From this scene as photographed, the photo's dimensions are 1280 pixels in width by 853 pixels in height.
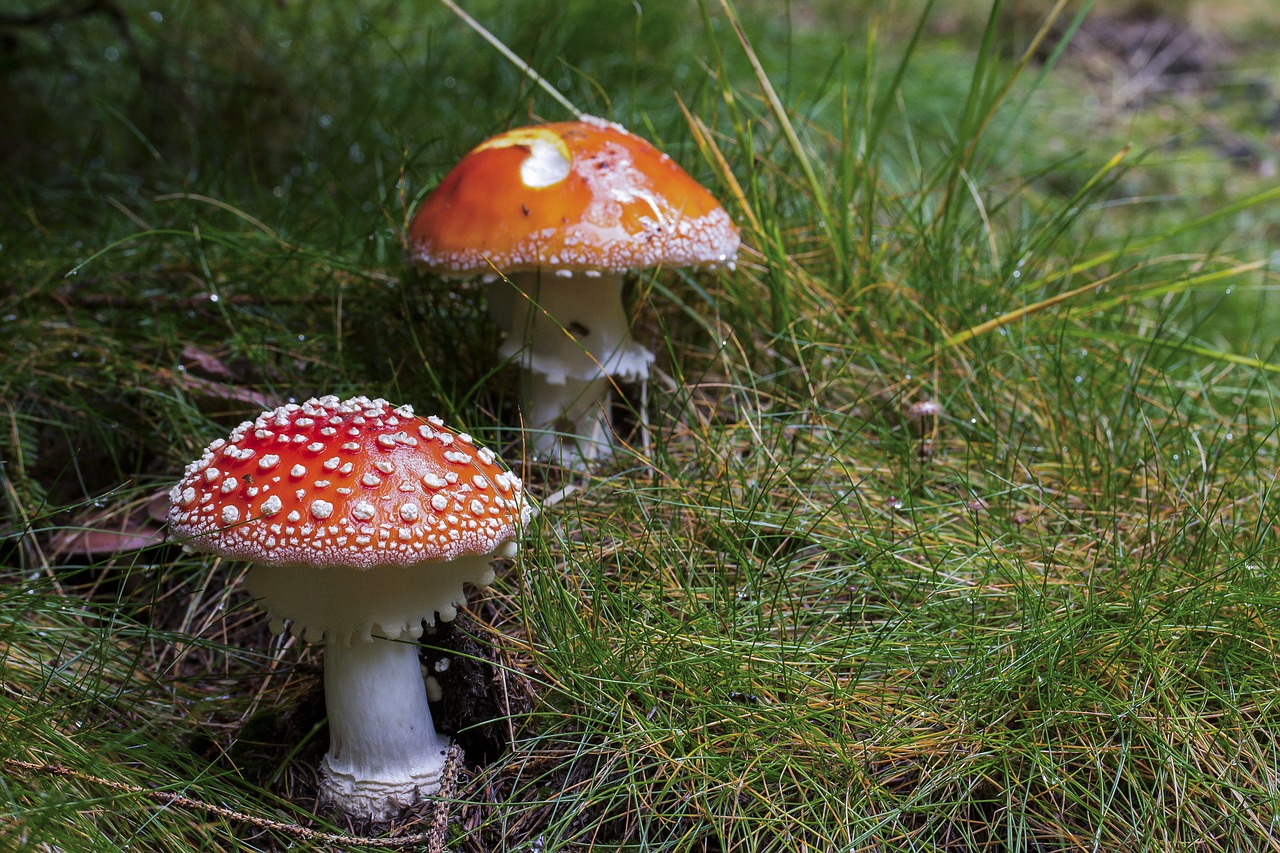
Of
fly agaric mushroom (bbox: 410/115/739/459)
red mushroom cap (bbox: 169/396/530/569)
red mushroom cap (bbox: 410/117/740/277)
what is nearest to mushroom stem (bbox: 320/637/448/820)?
red mushroom cap (bbox: 169/396/530/569)

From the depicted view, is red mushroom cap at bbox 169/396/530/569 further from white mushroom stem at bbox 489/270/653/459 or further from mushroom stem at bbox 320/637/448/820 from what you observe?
white mushroom stem at bbox 489/270/653/459

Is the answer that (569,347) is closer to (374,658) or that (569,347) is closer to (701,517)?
(701,517)

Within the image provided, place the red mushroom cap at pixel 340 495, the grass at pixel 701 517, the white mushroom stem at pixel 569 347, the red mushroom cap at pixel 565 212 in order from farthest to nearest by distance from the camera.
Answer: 1. the white mushroom stem at pixel 569 347
2. the red mushroom cap at pixel 565 212
3. the grass at pixel 701 517
4. the red mushroom cap at pixel 340 495

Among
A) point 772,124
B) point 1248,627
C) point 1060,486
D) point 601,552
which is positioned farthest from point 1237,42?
point 601,552

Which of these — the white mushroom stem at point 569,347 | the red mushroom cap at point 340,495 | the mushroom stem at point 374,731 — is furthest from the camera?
the white mushroom stem at point 569,347

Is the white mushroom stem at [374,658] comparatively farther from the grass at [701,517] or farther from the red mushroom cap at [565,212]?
the red mushroom cap at [565,212]

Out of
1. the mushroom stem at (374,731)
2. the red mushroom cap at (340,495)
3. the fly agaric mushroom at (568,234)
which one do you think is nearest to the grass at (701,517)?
the mushroom stem at (374,731)

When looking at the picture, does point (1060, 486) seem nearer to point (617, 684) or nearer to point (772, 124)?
point (617, 684)
